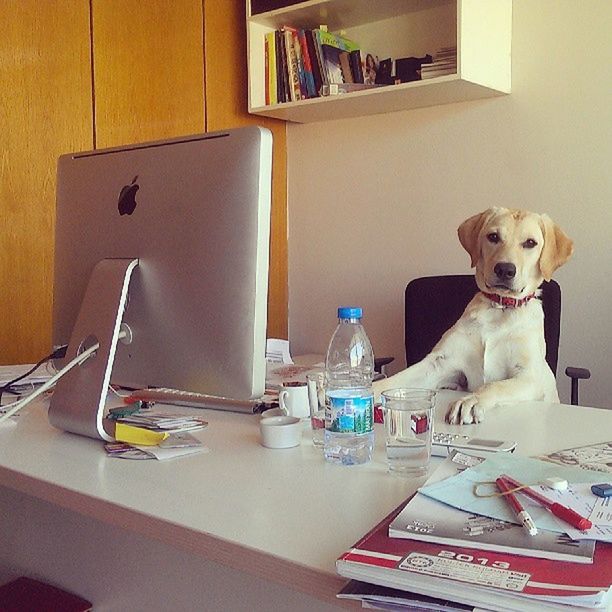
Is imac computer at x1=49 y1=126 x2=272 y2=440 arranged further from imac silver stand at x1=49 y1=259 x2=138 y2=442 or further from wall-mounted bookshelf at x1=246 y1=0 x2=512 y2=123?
wall-mounted bookshelf at x1=246 y1=0 x2=512 y2=123

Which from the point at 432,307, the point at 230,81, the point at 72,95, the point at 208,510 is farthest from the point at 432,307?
the point at 208,510

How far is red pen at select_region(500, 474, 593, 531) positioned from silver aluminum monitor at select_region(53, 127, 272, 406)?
0.49 metres

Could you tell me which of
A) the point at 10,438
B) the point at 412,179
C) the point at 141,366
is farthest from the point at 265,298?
the point at 412,179

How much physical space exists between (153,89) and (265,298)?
2035 millimetres

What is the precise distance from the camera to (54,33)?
2598 millimetres

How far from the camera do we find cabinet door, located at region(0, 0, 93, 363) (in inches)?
98.4

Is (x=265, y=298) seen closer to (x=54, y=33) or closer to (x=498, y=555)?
(x=498, y=555)

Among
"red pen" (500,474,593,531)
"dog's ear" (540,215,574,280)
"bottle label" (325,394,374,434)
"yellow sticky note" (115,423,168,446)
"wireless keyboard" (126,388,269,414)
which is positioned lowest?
"wireless keyboard" (126,388,269,414)

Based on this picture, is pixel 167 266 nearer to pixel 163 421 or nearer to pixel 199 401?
pixel 163 421

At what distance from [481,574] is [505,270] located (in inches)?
60.6

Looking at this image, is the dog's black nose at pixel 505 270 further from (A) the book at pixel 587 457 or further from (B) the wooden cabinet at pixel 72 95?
(B) the wooden cabinet at pixel 72 95

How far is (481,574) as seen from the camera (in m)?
0.67

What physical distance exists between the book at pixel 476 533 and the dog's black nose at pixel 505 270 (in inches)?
53.2

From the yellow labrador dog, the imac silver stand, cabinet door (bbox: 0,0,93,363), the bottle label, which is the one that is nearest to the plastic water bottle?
the bottle label
